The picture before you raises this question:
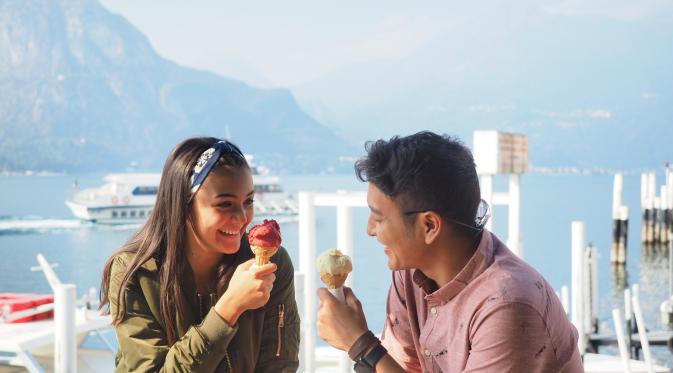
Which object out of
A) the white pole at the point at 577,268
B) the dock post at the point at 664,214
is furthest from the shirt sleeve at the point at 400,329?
the dock post at the point at 664,214

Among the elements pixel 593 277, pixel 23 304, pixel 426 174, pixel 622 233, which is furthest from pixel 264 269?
pixel 622 233

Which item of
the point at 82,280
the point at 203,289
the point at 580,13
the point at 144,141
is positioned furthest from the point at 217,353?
the point at 580,13

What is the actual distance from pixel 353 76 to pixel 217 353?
104 m

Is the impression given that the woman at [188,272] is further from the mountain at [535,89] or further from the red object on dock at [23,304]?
the mountain at [535,89]

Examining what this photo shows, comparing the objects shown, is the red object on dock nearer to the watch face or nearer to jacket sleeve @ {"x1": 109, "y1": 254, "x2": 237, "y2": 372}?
jacket sleeve @ {"x1": 109, "y1": 254, "x2": 237, "y2": 372}

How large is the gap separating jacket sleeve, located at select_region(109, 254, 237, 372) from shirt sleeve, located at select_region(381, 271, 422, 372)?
0.97 ft

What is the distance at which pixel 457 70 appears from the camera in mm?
103688

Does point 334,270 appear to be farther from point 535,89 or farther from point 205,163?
point 535,89

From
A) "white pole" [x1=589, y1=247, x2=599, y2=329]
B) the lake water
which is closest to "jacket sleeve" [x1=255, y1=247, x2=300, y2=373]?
"white pole" [x1=589, y1=247, x2=599, y2=329]

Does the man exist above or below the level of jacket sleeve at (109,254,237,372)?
above

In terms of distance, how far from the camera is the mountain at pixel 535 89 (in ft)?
274

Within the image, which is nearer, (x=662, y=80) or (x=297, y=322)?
(x=297, y=322)

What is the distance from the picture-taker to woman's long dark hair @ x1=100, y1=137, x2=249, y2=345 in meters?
1.63

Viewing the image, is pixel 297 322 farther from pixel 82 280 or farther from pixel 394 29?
pixel 394 29
